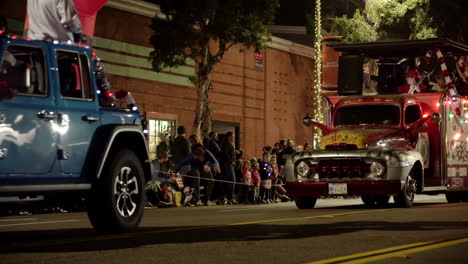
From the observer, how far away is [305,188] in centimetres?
2003

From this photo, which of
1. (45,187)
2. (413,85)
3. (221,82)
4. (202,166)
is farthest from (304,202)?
(221,82)

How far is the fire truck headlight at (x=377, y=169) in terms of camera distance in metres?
19.6

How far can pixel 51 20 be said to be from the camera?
12.5 meters

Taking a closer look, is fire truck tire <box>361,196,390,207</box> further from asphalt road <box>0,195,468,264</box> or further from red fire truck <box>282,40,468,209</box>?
asphalt road <box>0,195,468,264</box>

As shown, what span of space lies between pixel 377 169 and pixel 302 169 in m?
1.49

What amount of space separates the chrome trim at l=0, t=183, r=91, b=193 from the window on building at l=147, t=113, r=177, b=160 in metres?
21.8

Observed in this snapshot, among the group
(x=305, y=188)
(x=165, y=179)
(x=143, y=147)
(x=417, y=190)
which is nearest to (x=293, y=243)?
(x=143, y=147)

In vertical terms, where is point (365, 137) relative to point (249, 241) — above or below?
above

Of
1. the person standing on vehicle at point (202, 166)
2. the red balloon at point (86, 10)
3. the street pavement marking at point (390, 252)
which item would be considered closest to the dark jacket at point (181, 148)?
the person standing on vehicle at point (202, 166)

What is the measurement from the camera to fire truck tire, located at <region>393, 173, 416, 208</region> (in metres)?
19.8

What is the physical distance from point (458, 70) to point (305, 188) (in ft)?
20.4

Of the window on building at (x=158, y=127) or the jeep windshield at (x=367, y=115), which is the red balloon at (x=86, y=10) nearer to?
the jeep windshield at (x=367, y=115)

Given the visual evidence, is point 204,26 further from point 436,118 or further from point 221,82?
point 436,118

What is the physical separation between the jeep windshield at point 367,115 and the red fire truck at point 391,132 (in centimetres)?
2
